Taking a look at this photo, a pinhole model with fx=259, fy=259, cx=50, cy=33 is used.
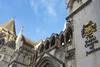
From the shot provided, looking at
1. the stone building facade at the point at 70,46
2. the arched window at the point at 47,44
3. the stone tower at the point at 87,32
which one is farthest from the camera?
the arched window at the point at 47,44

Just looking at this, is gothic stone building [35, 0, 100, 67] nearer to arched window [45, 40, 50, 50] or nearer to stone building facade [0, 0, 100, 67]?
stone building facade [0, 0, 100, 67]

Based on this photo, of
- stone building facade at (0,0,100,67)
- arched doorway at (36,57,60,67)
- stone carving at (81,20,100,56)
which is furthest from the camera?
arched doorway at (36,57,60,67)

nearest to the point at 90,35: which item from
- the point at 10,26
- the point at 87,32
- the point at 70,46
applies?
the point at 87,32

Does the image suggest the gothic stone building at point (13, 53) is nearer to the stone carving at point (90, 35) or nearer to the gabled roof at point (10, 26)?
the gabled roof at point (10, 26)

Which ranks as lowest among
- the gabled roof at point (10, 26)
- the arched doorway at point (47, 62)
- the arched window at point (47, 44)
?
the arched doorway at point (47, 62)

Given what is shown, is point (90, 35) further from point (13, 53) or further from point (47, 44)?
point (13, 53)

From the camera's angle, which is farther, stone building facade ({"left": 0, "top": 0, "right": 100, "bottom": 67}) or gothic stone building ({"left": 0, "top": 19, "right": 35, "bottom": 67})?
gothic stone building ({"left": 0, "top": 19, "right": 35, "bottom": 67})

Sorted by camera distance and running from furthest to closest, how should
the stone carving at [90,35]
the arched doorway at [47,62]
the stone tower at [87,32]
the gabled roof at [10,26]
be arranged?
the gabled roof at [10,26] < the arched doorway at [47,62] < the stone carving at [90,35] < the stone tower at [87,32]

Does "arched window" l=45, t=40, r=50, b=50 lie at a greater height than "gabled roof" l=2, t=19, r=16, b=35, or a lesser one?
lesser

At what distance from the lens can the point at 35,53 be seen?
24.2 meters

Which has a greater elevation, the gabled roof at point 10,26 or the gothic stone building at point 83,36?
the gabled roof at point 10,26

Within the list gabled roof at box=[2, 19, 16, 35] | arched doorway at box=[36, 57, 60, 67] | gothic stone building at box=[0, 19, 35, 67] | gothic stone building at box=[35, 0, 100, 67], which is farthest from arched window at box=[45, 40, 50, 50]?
gabled roof at box=[2, 19, 16, 35]

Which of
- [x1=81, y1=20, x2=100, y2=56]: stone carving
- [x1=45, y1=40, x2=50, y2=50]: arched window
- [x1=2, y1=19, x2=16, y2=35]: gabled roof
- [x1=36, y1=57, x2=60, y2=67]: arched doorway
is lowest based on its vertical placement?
[x1=81, y1=20, x2=100, y2=56]: stone carving

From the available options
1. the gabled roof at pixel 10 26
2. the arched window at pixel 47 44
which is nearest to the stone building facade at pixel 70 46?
the arched window at pixel 47 44
